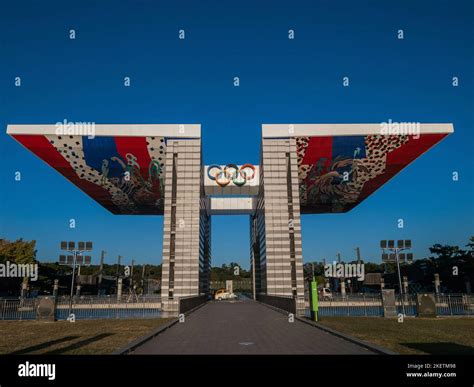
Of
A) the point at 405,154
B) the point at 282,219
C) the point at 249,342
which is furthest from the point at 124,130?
the point at 405,154

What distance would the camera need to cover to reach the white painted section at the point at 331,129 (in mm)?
32188

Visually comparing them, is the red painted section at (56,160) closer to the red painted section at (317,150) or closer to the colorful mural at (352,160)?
the colorful mural at (352,160)

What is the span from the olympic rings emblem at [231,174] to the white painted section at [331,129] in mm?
9251

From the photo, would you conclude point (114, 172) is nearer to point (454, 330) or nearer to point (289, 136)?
point (289, 136)

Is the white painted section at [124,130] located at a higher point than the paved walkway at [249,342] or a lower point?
higher

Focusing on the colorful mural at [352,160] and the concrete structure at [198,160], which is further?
the colorful mural at [352,160]

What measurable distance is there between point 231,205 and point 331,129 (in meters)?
19.2

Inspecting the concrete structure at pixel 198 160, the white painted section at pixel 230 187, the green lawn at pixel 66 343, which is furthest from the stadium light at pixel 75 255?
the green lawn at pixel 66 343

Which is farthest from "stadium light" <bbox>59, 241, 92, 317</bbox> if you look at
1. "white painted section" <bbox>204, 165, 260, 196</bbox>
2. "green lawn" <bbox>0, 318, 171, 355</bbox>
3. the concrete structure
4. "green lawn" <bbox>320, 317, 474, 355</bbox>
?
"green lawn" <bbox>320, 317, 474, 355</bbox>

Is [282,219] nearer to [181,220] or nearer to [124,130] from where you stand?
[181,220]

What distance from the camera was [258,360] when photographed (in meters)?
8.24

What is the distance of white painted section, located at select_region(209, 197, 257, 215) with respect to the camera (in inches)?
1876

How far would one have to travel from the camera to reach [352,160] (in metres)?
37.6

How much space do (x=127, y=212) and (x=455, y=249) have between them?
50.9 m
